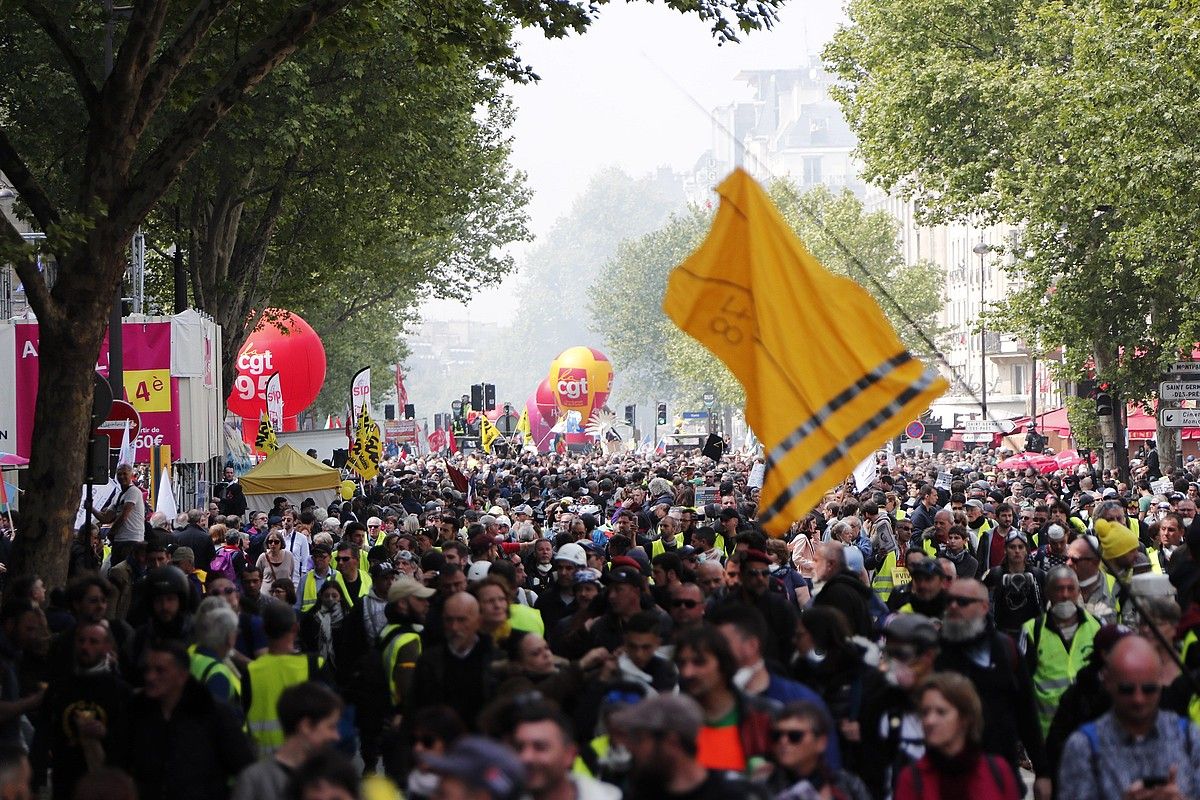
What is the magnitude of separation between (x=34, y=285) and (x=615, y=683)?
6897 millimetres

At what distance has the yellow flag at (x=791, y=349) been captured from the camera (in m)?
8.23

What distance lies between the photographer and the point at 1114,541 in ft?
38.8

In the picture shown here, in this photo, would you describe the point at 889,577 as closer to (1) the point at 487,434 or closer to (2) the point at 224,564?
(2) the point at 224,564

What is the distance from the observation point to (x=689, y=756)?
5.11 m

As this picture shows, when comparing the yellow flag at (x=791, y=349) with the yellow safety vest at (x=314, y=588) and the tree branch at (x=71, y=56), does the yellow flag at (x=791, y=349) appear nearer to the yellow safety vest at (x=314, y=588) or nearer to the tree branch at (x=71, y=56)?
the yellow safety vest at (x=314, y=588)

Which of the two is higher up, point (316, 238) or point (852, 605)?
point (316, 238)

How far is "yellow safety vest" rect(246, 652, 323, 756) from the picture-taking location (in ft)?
26.6

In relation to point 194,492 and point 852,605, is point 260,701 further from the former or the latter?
point 194,492

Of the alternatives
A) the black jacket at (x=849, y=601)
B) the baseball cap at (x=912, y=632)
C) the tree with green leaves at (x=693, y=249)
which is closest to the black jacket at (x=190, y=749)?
the baseball cap at (x=912, y=632)

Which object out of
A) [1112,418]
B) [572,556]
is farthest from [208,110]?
Result: [1112,418]

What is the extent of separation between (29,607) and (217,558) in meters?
6.60

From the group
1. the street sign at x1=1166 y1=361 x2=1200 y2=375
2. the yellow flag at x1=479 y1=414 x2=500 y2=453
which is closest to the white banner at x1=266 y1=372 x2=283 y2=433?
the street sign at x1=1166 y1=361 x2=1200 y2=375

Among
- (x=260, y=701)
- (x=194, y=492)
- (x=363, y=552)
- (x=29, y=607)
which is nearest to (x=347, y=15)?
(x=363, y=552)

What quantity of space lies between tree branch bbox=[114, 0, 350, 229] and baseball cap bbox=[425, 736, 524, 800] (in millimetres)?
8705
